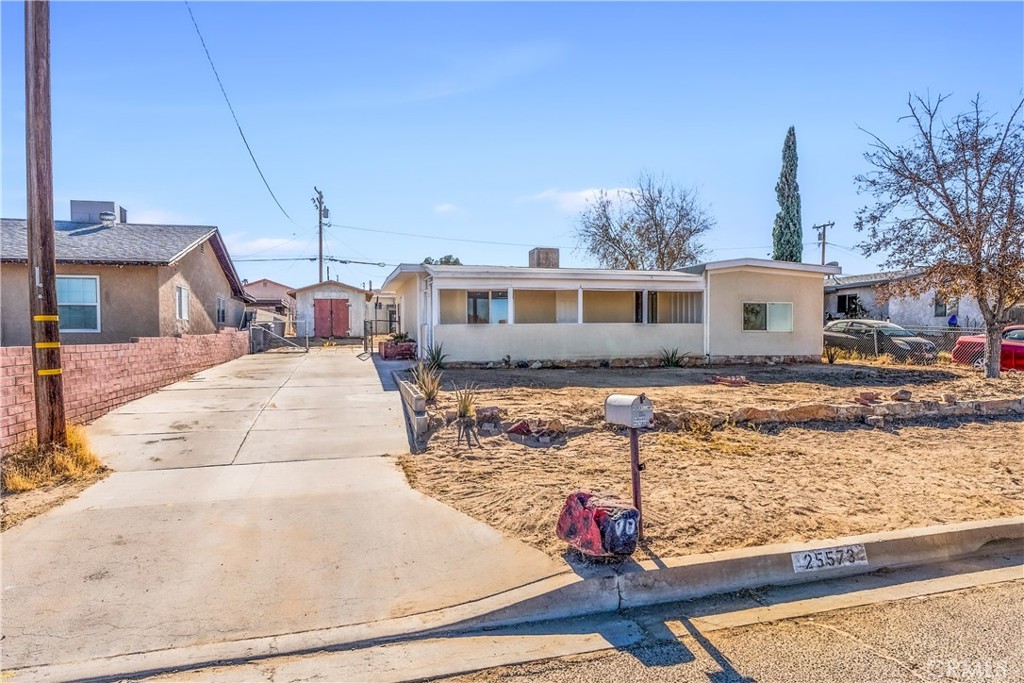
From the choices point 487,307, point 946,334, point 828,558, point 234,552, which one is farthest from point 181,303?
point 946,334

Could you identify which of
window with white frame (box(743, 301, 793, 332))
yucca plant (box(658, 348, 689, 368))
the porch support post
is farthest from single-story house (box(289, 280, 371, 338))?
window with white frame (box(743, 301, 793, 332))

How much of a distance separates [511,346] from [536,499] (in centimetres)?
1093

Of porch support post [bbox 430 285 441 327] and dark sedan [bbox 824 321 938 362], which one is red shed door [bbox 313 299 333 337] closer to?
porch support post [bbox 430 285 441 327]

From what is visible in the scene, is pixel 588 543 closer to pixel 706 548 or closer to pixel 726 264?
pixel 706 548

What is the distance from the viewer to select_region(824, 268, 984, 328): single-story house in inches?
902

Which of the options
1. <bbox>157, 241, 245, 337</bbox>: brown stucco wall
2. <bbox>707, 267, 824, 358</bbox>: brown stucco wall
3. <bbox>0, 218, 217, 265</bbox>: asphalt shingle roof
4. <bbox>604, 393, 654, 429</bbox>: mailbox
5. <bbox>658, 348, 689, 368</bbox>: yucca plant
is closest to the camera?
<bbox>604, 393, 654, 429</bbox>: mailbox

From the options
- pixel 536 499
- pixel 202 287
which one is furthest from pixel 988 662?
pixel 202 287

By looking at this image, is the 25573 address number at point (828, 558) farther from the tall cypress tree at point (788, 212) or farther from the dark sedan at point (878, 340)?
the tall cypress tree at point (788, 212)

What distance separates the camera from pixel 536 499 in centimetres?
507

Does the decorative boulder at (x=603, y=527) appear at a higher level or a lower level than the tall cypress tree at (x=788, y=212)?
lower

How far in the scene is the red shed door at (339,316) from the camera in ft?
103

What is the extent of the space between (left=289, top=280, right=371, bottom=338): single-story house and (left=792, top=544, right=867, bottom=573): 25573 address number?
28820 millimetres

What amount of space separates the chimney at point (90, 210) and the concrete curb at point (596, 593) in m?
19.3

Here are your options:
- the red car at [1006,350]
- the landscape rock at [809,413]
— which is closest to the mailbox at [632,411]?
the landscape rock at [809,413]
